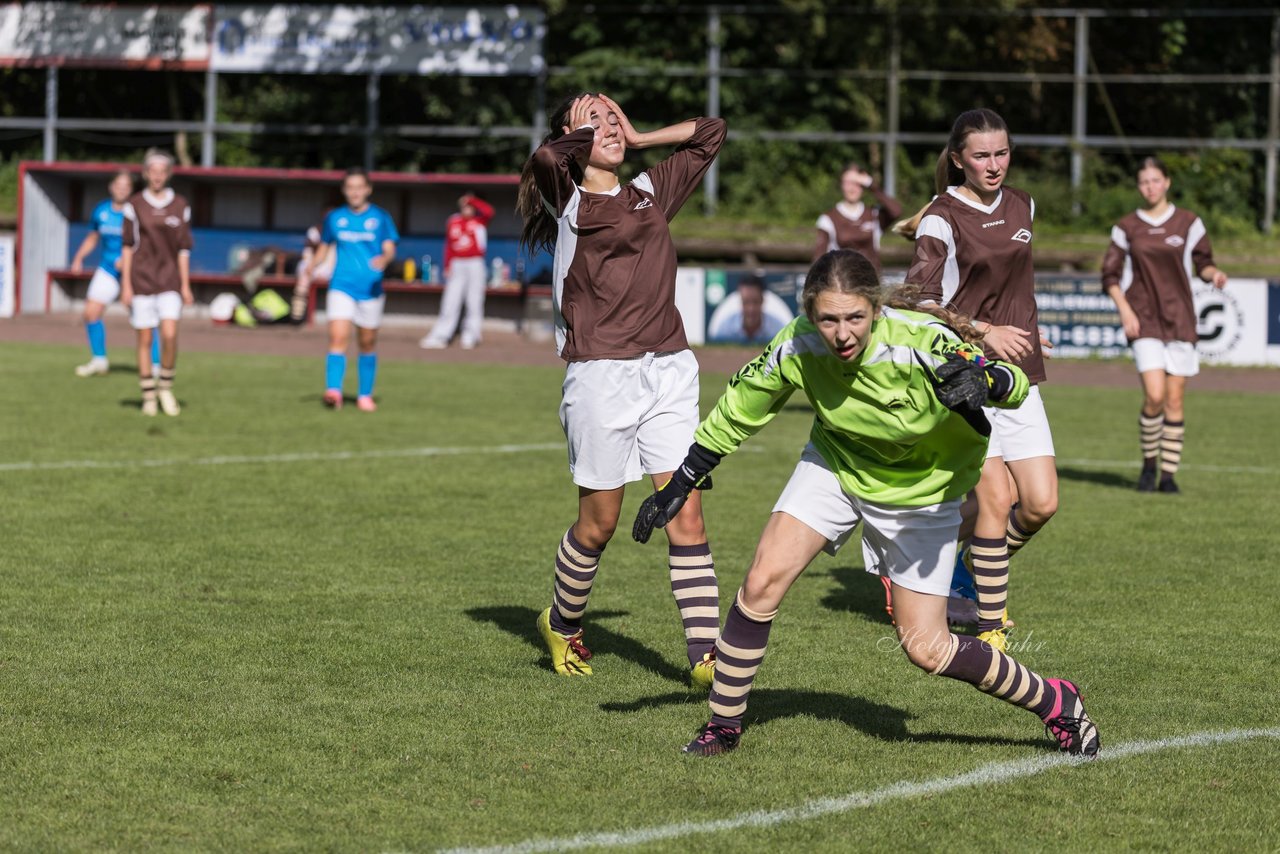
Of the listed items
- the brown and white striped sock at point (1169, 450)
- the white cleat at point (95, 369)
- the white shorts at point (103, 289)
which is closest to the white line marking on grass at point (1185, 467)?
the brown and white striped sock at point (1169, 450)

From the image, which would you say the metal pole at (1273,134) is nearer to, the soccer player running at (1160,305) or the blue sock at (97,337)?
the soccer player running at (1160,305)

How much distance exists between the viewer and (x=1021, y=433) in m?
7.03

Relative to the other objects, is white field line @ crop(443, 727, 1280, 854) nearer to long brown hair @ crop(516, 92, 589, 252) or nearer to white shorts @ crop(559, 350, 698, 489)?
white shorts @ crop(559, 350, 698, 489)

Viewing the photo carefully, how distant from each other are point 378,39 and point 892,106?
1012 centimetres

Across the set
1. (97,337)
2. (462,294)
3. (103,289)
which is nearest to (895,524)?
(103,289)

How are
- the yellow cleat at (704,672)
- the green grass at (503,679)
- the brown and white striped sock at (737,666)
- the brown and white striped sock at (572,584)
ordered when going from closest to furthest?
the green grass at (503,679), the brown and white striped sock at (737,666), the yellow cleat at (704,672), the brown and white striped sock at (572,584)

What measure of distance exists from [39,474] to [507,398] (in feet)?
23.7

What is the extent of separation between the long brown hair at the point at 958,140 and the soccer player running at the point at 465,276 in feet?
63.8

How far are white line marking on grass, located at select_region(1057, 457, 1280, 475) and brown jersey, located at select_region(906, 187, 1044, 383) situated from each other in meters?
6.31

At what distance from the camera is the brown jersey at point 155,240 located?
1480 centimetres

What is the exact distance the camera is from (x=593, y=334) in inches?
243

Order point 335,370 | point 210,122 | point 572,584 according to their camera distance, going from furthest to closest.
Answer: point 210,122 < point 335,370 < point 572,584

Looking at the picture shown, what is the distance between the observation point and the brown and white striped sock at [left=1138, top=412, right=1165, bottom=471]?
11758mm

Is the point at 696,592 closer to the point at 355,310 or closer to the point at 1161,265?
the point at 1161,265
